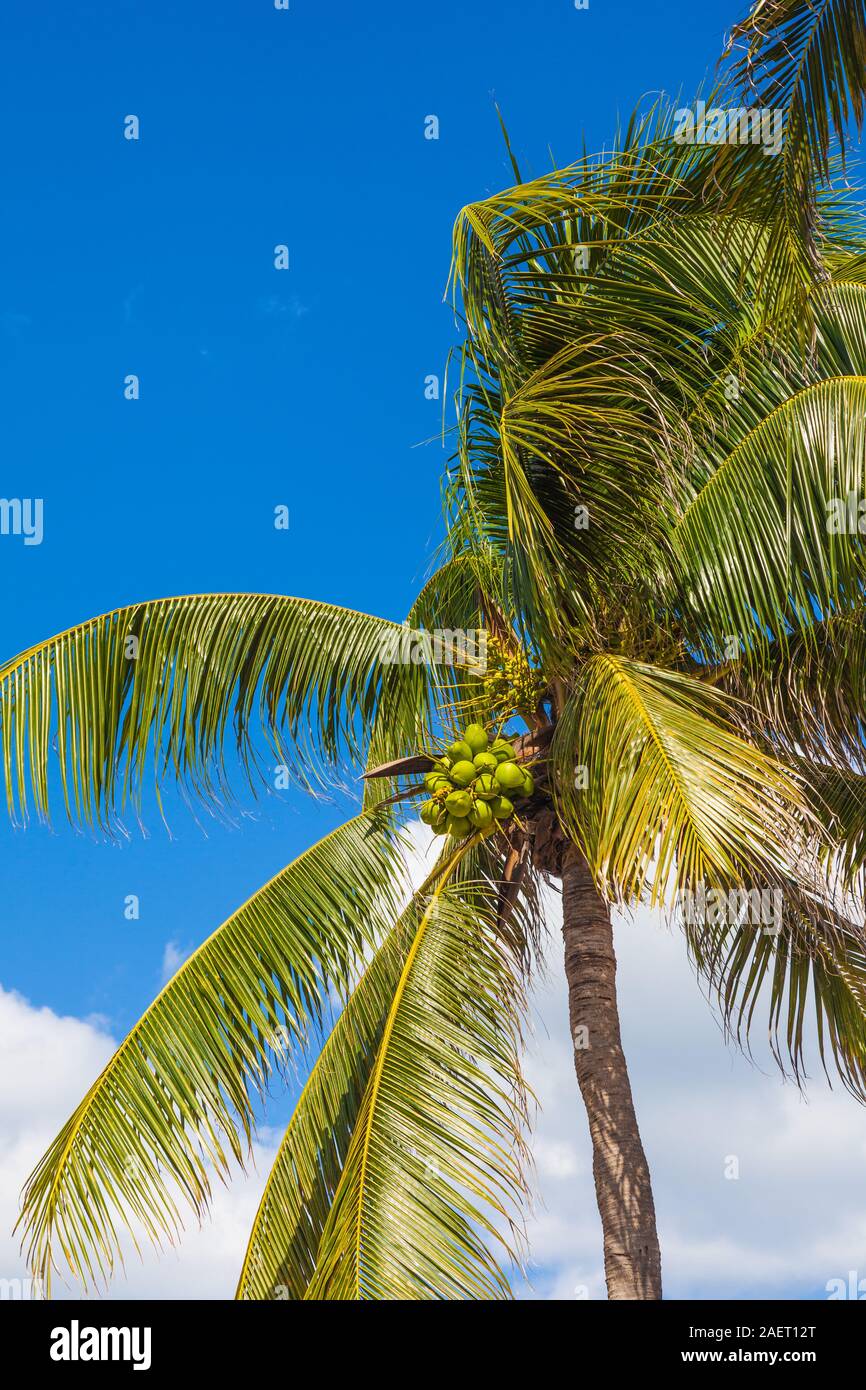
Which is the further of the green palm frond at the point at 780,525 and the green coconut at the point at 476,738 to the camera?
the green coconut at the point at 476,738

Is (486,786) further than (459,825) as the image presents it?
No

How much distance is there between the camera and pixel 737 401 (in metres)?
6.57

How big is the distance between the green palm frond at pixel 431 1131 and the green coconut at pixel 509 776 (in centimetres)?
85

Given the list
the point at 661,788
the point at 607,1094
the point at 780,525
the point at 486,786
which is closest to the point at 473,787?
the point at 486,786

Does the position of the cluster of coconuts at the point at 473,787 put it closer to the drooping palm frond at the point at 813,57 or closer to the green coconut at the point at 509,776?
the green coconut at the point at 509,776

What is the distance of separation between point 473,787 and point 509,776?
0.18 m

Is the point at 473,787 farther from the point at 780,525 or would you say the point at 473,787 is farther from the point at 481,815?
the point at 780,525

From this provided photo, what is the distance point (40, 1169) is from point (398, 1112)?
6.48 feet

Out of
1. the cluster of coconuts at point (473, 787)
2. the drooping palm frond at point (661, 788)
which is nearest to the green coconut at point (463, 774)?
the cluster of coconuts at point (473, 787)

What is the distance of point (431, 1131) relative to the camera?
17.7ft

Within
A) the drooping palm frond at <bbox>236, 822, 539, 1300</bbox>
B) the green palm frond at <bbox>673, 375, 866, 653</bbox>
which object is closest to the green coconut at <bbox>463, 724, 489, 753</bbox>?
the drooping palm frond at <bbox>236, 822, 539, 1300</bbox>

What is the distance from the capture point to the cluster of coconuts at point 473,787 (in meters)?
5.98

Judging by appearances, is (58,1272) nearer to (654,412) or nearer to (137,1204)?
(137,1204)
